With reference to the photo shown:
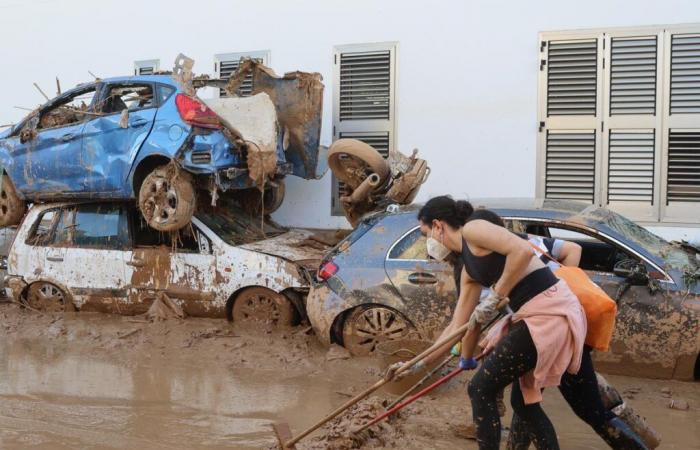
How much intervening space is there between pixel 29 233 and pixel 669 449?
22.1 feet

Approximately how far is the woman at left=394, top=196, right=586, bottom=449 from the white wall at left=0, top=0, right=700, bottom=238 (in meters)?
5.53

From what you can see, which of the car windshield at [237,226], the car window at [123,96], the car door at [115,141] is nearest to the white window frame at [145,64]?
the car window at [123,96]

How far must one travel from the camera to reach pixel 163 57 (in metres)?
10.8

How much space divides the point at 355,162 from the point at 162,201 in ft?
6.96

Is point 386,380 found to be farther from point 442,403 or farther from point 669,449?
point 669,449

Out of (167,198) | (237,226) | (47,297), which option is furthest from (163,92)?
(47,297)

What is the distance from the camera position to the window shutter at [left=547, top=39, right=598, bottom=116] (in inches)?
348

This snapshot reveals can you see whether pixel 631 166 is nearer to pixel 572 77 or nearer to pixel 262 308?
pixel 572 77

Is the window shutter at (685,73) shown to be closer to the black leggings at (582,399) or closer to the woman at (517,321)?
the black leggings at (582,399)

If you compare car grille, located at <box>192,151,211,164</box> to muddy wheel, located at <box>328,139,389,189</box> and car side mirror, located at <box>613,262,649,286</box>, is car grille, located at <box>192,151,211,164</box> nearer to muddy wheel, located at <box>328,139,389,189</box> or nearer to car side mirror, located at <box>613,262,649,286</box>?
muddy wheel, located at <box>328,139,389,189</box>

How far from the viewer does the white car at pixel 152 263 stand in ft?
23.5

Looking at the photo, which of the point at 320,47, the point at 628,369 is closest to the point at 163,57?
the point at 320,47

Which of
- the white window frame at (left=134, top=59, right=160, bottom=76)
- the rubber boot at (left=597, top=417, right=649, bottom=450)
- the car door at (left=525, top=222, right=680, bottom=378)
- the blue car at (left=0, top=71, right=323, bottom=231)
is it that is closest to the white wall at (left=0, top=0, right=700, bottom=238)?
the white window frame at (left=134, top=59, right=160, bottom=76)

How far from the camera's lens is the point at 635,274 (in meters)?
5.40
